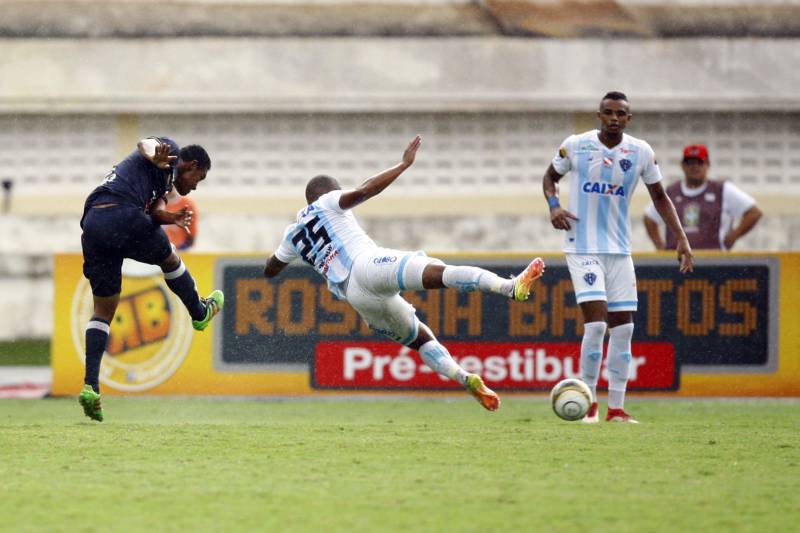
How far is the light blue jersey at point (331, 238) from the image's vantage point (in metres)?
10.5

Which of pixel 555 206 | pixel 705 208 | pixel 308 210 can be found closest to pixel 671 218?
pixel 555 206

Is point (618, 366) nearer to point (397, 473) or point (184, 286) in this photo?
point (184, 286)

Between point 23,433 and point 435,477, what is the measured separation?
3364 millimetres

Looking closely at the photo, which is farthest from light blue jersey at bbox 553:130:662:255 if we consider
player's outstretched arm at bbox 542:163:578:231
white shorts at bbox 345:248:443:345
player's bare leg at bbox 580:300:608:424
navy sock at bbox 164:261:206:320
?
navy sock at bbox 164:261:206:320

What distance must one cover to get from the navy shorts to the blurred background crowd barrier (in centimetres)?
1297

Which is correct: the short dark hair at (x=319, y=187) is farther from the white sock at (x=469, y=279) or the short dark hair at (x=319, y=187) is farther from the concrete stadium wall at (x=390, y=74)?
the concrete stadium wall at (x=390, y=74)

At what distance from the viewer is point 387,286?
1024 centimetres

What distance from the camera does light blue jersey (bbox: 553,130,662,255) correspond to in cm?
1115

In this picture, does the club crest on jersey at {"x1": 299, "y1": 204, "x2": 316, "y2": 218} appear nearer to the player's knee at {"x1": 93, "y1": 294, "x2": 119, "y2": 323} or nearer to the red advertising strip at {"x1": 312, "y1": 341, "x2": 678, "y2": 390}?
the player's knee at {"x1": 93, "y1": 294, "x2": 119, "y2": 323}

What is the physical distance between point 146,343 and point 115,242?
13.2ft

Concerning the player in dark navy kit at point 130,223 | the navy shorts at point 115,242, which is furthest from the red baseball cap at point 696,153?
the navy shorts at point 115,242

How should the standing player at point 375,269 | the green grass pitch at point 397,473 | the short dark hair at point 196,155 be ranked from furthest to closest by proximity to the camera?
the short dark hair at point 196,155 < the standing player at point 375,269 < the green grass pitch at point 397,473

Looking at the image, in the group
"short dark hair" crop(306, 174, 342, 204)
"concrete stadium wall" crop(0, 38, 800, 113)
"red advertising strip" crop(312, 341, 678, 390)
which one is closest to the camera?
"short dark hair" crop(306, 174, 342, 204)

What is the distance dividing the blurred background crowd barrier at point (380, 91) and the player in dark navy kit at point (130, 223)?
12837 mm
